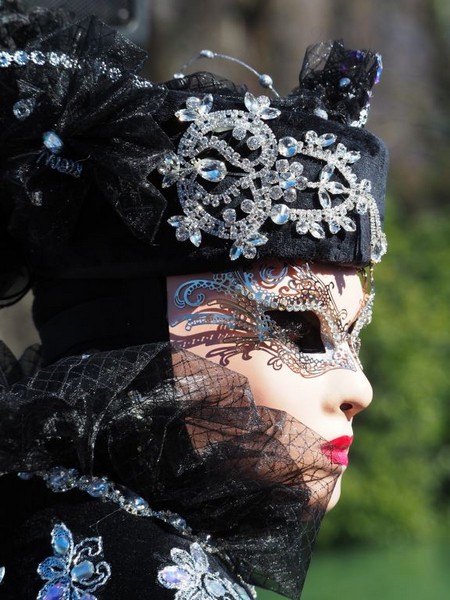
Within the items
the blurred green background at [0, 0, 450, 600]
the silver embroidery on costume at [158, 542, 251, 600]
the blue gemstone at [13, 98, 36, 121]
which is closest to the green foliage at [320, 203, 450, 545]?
the blurred green background at [0, 0, 450, 600]

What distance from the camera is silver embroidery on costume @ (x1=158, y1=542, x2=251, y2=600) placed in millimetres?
1650

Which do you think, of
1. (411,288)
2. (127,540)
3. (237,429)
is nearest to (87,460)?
(127,540)

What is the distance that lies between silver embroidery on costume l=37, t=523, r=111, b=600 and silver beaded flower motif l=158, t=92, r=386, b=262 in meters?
0.58

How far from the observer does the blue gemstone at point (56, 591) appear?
1.63m

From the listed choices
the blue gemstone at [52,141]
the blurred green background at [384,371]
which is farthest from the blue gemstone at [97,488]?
the blurred green background at [384,371]

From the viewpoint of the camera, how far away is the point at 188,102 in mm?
1915

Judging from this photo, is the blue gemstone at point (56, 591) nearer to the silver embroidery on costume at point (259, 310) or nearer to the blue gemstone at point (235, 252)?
the silver embroidery on costume at point (259, 310)

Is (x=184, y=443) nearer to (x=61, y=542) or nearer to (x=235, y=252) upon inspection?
(x=61, y=542)

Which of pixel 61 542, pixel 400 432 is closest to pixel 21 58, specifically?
pixel 61 542

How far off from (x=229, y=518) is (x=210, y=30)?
7.19 metres

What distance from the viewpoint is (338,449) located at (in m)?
1.96

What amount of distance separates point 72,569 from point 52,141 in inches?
30.2

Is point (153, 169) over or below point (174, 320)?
over

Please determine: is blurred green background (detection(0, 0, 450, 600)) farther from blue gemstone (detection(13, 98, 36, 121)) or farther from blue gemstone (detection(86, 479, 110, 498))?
blue gemstone (detection(86, 479, 110, 498))
